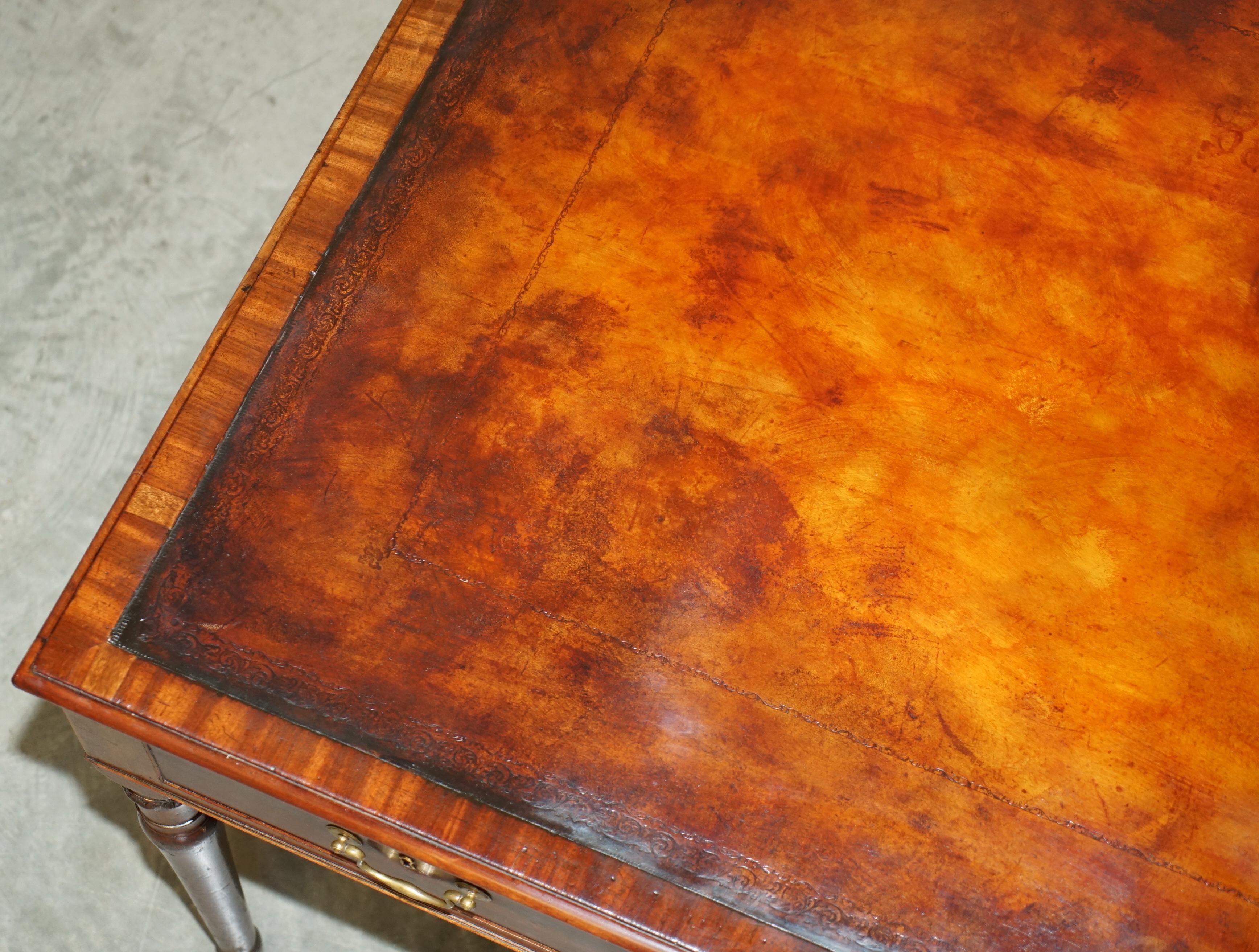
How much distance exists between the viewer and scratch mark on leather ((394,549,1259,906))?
1450 mm

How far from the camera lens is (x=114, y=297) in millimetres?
2814

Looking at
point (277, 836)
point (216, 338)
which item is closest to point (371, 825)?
point (277, 836)

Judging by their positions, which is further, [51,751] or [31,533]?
[31,533]

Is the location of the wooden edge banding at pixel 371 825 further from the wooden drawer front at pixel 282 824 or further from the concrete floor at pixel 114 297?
the concrete floor at pixel 114 297

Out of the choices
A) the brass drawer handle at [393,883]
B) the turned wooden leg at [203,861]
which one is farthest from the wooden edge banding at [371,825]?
the turned wooden leg at [203,861]

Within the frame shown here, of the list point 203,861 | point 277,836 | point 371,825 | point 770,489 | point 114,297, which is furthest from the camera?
point 114,297

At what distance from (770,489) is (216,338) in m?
0.78

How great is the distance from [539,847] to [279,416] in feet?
2.15

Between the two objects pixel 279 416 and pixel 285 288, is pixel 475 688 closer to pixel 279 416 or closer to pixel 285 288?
pixel 279 416

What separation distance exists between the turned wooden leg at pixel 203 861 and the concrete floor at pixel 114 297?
0.79 ft

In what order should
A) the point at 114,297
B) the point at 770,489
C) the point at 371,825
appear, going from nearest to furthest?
the point at 371,825, the point at 770,489, the point at 114,297

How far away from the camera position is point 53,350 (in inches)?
108

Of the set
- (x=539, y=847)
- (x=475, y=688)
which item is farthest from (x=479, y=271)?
(x=539, y=847)

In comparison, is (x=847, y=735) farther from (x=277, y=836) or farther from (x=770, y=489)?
(x=277, y=836)
